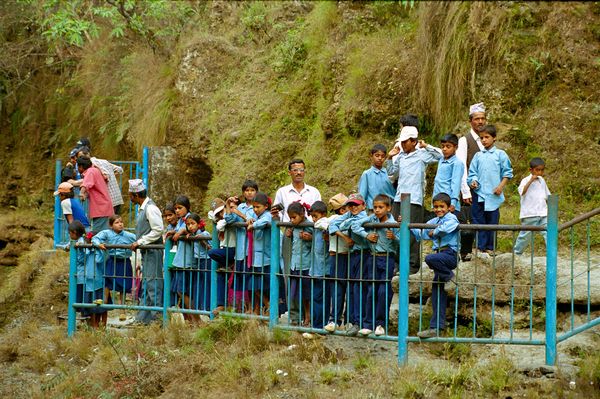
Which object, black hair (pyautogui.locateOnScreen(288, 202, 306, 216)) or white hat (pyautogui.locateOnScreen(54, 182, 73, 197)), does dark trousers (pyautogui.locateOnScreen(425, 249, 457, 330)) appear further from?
white hat (pyautogui.locateOnScreen(54, 182, 73, 197))

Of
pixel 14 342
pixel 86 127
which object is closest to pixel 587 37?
pixel 14 342

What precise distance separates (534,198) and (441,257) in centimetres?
222

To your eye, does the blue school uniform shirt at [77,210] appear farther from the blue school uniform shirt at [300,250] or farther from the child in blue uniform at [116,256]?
the blue school uniform shirt at [300,250]

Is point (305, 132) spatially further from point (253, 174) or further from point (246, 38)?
point (246, 38)

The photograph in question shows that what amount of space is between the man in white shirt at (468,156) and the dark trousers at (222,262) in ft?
8.40

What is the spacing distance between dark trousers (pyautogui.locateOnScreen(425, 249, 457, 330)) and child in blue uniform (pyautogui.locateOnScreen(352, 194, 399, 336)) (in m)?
0.43

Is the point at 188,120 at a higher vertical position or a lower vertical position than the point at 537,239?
higher

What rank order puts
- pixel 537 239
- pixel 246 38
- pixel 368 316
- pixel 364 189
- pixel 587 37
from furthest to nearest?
1. pixel 246 38
2. pixel 587 37
3. pixel 537 239
4. pixel 364 189
5. pixel 368 316

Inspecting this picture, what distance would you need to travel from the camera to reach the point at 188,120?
659 inches

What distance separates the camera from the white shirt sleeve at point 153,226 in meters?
11.4

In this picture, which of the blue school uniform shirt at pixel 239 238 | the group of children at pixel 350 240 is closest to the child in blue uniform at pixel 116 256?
the group of children at pixel 350 240

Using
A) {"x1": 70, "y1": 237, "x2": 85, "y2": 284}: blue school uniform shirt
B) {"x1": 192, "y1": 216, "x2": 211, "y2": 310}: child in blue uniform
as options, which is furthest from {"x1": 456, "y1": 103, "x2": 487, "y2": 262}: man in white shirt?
{"x1": 70, "y1": 237, "x2": 85, "y2": 284}: blue school uniform shirt

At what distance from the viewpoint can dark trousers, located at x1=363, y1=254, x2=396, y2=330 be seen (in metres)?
8.79

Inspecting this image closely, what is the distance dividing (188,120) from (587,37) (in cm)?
719
